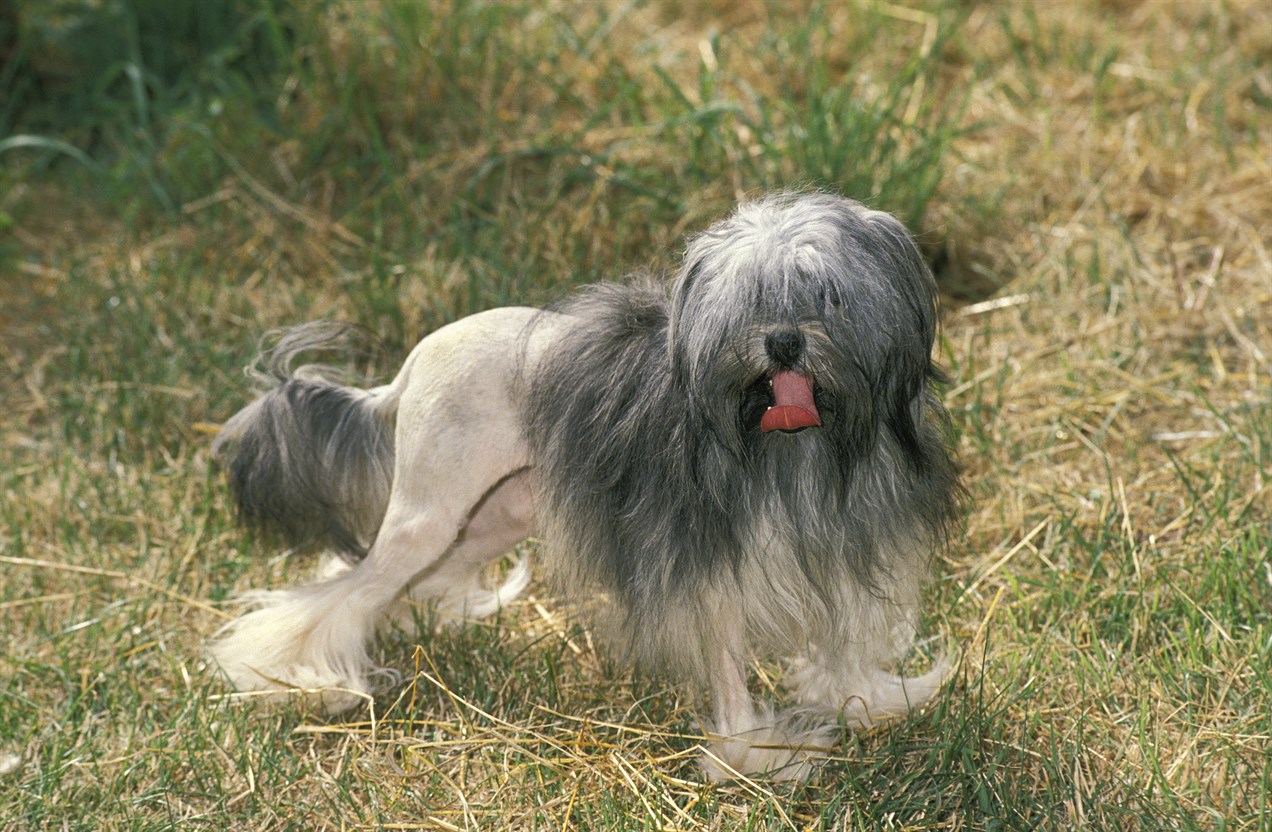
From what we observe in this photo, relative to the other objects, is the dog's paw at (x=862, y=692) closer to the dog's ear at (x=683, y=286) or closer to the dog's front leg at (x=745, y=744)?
the dog's front leg at (x=745, y=744)

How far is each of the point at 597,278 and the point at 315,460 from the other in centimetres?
161

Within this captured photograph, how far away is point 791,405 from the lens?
2537 millimetres

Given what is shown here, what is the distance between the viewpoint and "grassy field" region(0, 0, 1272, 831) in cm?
324

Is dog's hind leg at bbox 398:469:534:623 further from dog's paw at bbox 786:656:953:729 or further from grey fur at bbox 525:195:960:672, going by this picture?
dog's paw at bbox 786:656:953:729

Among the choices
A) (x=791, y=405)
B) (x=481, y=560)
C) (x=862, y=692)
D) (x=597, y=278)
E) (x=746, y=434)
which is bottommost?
(x=862, y=692)

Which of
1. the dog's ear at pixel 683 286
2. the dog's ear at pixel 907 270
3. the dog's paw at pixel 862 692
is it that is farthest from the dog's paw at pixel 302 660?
the dog's ear at pixel 907 270

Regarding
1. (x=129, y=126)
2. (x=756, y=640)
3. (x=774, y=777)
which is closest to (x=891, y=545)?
(x=756, y=640)

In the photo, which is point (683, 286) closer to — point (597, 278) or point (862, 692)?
point (862, 692)

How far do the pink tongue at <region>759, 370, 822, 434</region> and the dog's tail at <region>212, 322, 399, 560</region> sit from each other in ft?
3.94

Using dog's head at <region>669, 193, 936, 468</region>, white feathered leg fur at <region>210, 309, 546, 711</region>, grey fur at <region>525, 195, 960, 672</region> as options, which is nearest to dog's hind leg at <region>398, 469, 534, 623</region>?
white feathered leg fur at <region>210, 309, 546, 711</region>

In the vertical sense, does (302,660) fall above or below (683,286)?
below

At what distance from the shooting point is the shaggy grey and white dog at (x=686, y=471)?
2600 mm

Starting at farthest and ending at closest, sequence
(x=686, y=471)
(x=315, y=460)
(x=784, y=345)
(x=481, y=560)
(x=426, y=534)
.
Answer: (x=481, y=560), (x=315, y=460), (x=426, y=534), (x=686, y=471), (x=784, y=345)

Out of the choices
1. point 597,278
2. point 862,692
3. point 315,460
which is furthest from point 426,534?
point 597,278
